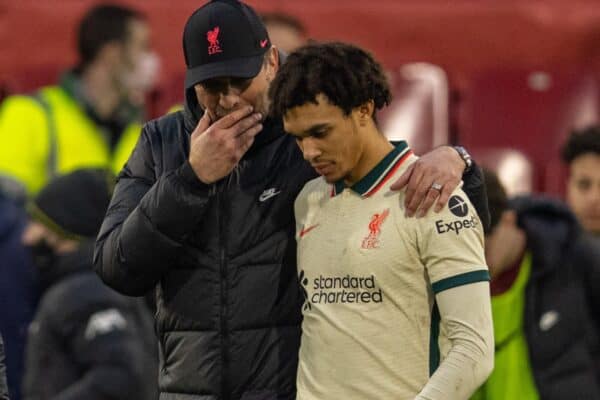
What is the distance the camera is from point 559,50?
33.6 feet

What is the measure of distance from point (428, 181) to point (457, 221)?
0.40 ft

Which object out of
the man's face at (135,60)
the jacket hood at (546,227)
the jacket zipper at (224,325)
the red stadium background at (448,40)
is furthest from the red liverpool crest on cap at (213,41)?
the red stadium background at (448,40)

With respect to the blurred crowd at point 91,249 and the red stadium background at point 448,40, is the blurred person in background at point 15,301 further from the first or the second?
the red stadium background at point 448,40

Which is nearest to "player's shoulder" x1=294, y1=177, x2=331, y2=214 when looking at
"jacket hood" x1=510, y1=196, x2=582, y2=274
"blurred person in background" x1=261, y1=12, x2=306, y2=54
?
"jacket hood" x1=510, y1=196, x2=582, y2=274

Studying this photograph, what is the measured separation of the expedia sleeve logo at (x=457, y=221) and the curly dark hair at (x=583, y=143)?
125 inches


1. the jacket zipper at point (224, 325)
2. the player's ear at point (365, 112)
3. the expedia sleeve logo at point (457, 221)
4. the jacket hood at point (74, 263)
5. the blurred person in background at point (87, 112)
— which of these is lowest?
the jacket hood at point (74, 263)

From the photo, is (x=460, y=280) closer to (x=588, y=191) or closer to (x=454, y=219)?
(x=454, y=219)

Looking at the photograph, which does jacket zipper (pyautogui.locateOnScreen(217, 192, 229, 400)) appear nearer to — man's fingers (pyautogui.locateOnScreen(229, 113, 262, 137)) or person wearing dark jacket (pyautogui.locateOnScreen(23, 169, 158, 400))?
man's fingers (pyautogui.locateOnScreen(229, 113, 262, 137))

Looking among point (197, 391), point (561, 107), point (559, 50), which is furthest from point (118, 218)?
point (559, 50)

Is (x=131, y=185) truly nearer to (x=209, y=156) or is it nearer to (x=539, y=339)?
(x=209, y=156)

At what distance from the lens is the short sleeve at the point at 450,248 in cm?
438

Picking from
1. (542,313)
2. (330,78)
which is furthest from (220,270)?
(542,313)

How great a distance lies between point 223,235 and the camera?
4.77m

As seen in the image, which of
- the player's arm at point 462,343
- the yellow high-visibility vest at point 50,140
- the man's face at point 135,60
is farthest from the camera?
the man's face at point 135,60
